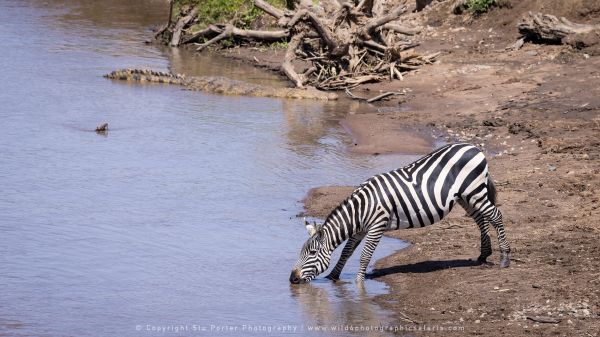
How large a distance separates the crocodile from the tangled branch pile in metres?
0.91

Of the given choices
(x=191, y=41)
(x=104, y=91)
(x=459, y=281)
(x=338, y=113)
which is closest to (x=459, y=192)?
(x=459, y=281)

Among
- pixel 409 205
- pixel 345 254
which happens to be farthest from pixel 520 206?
pixel 345 254

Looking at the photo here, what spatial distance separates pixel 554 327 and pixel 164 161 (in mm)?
10479

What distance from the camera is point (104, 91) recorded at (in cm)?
2519

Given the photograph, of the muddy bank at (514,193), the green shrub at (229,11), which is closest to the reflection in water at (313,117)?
the muddy bank at (514,193)

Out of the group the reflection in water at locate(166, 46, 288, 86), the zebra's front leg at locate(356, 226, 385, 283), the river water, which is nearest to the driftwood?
the river water

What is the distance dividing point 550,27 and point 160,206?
1409 cm

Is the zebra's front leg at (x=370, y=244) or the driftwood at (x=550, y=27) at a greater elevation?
the zebra's front leg at (x=370, y=244)

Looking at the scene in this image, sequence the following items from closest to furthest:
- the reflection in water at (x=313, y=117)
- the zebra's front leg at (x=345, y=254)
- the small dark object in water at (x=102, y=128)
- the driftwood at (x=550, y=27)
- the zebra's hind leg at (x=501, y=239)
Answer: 1. the zebra's hind leg at (x=501, y=239)
2. the zebra's front leg at (x=345, y=254)
3. the small dark object in water at (x=102, y=128)
4. the reflection in water at (x=313, y=117)
5. the driftwood at (x=550, y=27)

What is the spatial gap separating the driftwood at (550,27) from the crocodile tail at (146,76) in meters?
9.82

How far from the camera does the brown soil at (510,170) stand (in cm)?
923

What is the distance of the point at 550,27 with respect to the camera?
2450 centimetres

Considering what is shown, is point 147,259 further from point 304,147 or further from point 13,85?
point 13,85

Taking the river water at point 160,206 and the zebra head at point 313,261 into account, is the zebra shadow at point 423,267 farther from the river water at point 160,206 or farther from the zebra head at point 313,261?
the zebra head at point 313,261
